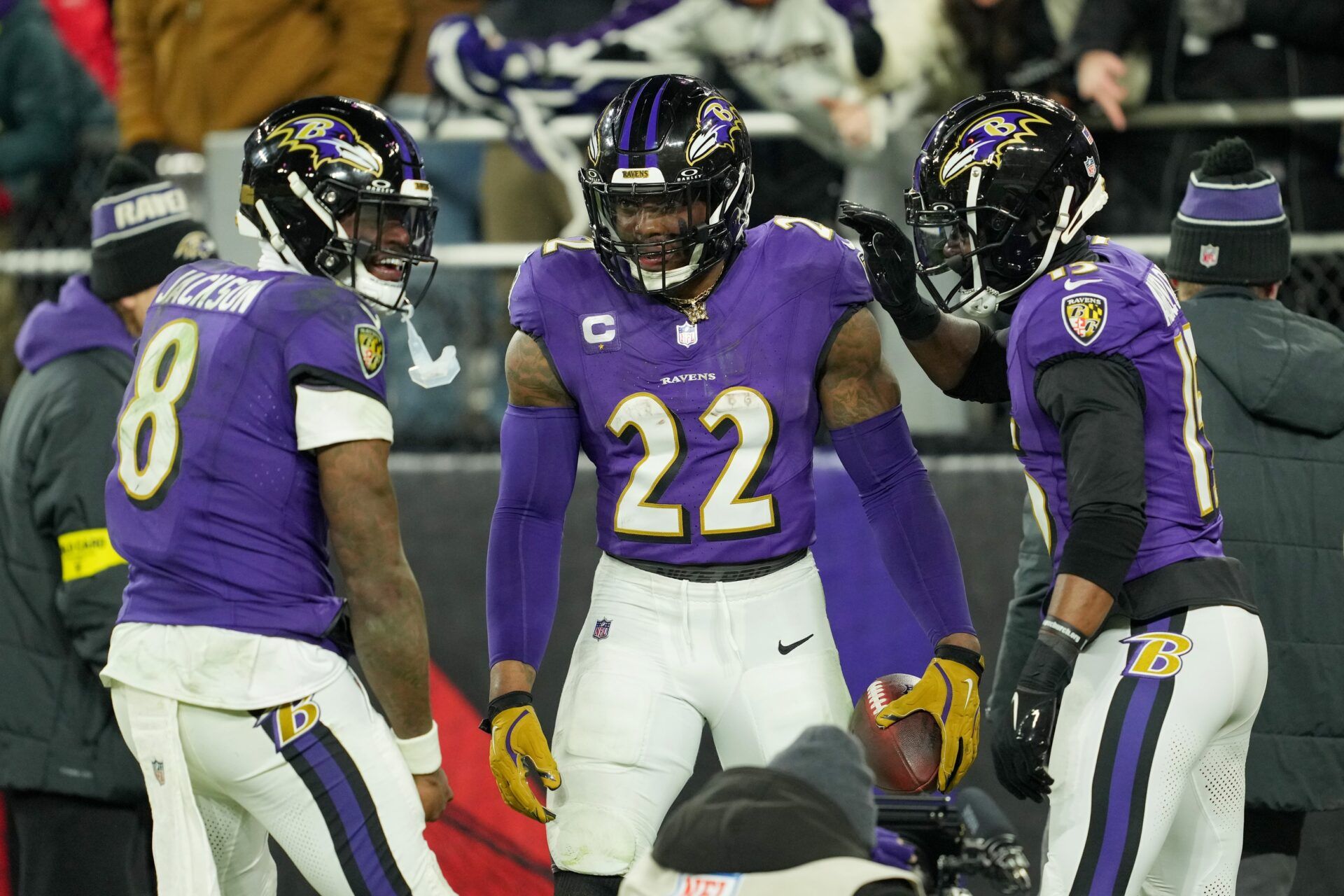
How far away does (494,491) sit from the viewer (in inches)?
200

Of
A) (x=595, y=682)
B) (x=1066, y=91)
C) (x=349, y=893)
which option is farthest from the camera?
(x=1066, y=91)

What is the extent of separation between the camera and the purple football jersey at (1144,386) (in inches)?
121

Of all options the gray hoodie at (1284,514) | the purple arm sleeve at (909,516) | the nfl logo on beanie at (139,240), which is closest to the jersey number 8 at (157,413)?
the nfl logo on beanie at (139,240)

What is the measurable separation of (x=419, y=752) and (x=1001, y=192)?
147cm

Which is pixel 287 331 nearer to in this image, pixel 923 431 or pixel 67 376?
pixel 67 376

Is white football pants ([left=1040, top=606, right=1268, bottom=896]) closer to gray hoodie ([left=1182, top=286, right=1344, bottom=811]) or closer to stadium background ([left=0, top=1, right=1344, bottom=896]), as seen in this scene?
gray hoodie ([left=1182, top=286, right=1344, bottom=811])

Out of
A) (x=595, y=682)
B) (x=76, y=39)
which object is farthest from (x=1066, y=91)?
(x=76, y=39)

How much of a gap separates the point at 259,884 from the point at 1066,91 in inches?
119

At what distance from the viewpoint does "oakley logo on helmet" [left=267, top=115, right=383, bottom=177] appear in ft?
10.5

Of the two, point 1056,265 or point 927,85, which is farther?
point 927,85

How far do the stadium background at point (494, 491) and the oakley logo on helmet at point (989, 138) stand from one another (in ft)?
4.37

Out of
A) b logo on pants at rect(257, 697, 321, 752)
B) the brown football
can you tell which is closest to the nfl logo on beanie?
b logo on pants at rect(257, 697, 321, 752)

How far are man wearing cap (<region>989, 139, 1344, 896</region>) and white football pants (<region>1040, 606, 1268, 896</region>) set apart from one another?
2.12 ft

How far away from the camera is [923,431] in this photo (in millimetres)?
4930
